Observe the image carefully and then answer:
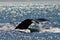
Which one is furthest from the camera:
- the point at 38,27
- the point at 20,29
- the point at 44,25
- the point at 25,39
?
the point at 44,25

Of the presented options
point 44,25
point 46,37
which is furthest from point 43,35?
point 44,25

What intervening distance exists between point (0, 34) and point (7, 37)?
233 cm

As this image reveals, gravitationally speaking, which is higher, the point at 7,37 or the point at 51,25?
the point at 7,37

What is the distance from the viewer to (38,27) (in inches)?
1711

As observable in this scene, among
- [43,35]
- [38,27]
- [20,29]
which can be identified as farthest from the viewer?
[38,27]

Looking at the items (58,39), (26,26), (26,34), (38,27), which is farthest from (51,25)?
(58,39)

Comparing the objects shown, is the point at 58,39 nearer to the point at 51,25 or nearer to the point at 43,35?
the point at 43,35

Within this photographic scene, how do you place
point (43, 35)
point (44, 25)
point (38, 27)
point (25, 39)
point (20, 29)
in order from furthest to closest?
point (44, 25)
point (38, 27)
point (20, 29)
point (43, 35)
point (25, 39)

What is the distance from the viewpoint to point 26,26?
1596 inches

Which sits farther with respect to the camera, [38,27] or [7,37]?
[38,27]

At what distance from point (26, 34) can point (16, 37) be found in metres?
2.21

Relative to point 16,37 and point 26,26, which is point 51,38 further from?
point 26,26

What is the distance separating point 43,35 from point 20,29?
168 inches

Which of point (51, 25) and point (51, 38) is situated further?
point (51, 25)
